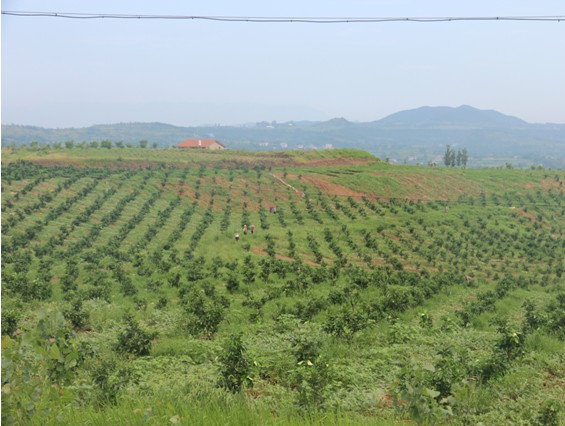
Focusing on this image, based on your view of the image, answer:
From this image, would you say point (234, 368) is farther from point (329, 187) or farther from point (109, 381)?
point (329, 187)

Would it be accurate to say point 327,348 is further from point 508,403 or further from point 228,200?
point 228,200

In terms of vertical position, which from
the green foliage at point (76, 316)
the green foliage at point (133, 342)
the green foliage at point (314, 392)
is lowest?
the green foliage at point (76, 316)

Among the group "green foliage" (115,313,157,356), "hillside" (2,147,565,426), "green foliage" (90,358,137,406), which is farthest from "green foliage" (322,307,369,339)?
"green foliage" (90,358,137,406)

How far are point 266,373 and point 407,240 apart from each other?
75.5ft

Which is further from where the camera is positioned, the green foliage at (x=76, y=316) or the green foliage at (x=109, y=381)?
the green foliage at (x=76, y=316)

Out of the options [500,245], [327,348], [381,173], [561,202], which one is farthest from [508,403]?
[381,173]

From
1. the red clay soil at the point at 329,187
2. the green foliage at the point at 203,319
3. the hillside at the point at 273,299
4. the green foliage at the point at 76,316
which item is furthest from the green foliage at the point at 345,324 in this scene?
the red clay soil at the point at 329,187

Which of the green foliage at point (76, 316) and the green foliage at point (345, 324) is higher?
the green foliage at point (345, 324)

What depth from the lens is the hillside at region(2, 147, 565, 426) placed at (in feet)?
16.6

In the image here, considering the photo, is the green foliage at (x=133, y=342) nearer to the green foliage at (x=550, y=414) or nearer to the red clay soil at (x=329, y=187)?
the green foliage at (x=550, y=414)

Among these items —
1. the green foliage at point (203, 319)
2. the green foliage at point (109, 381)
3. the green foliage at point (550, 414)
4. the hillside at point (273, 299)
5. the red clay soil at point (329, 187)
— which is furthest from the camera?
the red clay soil at point (329, 187)

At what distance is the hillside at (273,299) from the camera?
5066 mm

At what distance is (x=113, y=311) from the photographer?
44.9 ft

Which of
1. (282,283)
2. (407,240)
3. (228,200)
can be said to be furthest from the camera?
(228,200)
